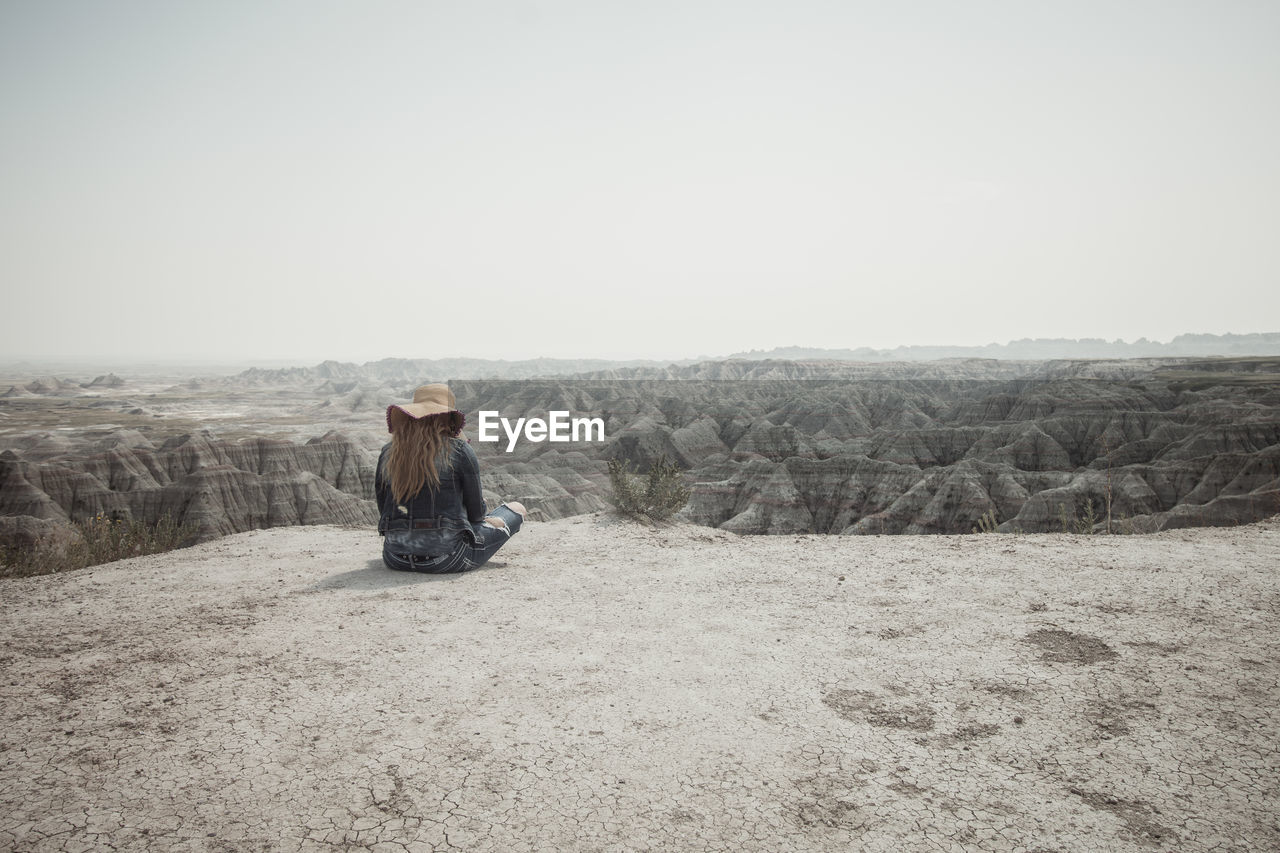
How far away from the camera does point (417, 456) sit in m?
6.45

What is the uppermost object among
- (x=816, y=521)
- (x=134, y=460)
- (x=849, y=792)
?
(x=849, y=792)

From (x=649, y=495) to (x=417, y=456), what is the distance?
442 cm

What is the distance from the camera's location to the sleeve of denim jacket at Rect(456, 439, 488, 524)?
261 inches

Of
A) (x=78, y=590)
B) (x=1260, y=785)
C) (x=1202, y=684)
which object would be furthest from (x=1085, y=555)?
(x=78, y=590)

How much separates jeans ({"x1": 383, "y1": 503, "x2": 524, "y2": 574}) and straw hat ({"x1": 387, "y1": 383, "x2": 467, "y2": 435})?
3.83 ft

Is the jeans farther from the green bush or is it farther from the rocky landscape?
the rocky landscape

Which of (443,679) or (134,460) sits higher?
(443,679)

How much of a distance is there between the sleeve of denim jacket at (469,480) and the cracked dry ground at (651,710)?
744mm

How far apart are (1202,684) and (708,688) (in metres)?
3.24

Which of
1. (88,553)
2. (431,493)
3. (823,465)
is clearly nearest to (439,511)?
(431,493)

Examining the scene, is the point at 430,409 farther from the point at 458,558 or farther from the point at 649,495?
the point at 649,495

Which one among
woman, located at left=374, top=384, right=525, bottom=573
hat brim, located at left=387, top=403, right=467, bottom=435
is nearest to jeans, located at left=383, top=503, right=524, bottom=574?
woman, located at left=374, top=384, right=525, bottom=573

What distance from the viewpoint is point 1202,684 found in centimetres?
438

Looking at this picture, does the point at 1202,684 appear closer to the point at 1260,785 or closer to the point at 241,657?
the point at 1260,785
